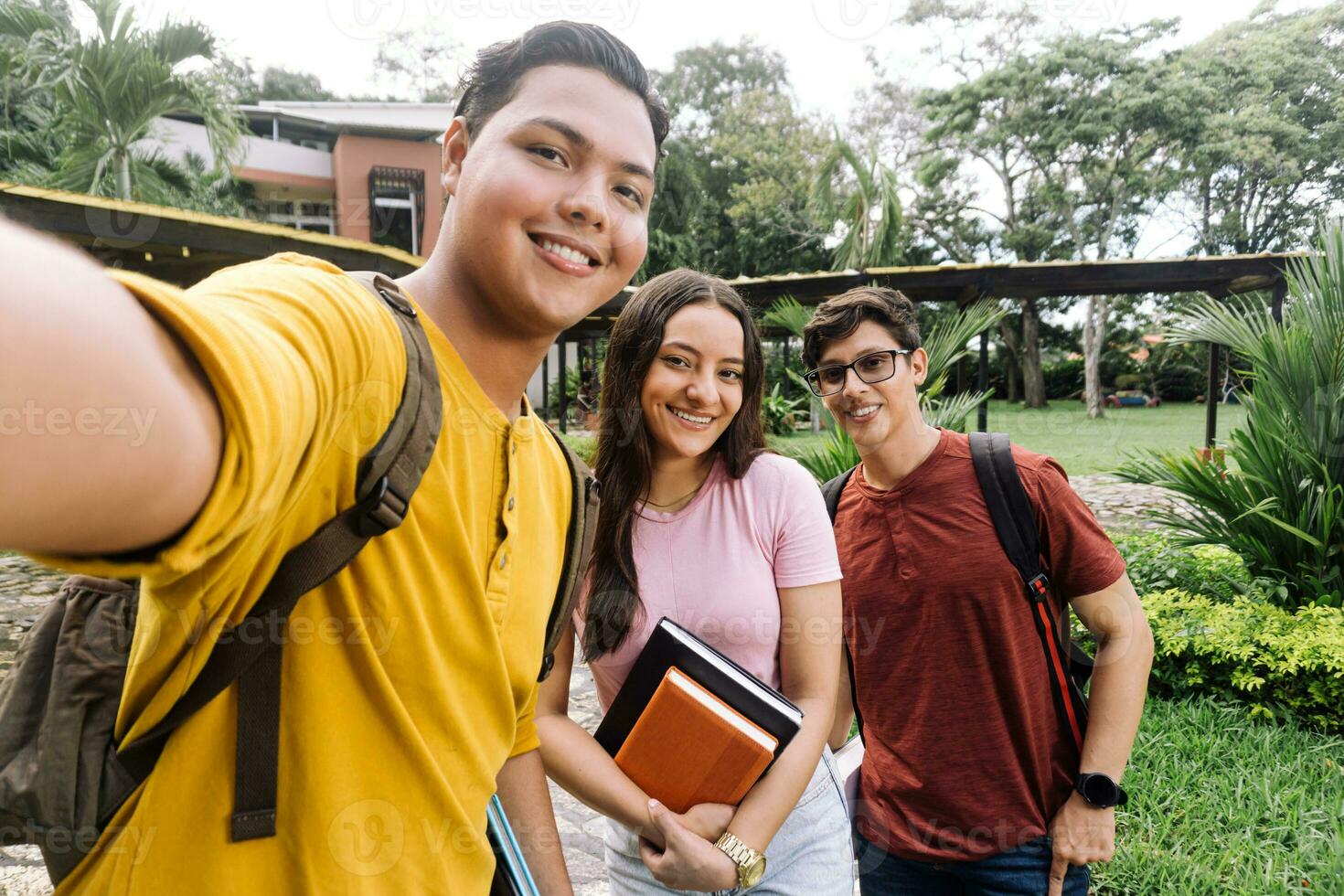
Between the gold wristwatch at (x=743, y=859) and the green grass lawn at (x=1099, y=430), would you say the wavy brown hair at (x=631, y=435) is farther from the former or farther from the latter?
the green grass lawn at (x=1099, y=430)

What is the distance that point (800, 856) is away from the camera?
1725 millimetres

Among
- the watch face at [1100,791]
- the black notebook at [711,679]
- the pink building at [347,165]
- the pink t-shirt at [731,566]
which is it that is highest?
the pink building at [347,165]

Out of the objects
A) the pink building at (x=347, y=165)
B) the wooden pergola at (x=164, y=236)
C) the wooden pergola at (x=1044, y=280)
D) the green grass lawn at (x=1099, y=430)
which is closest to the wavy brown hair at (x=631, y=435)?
the wooden pergola at (x=164, y=236)

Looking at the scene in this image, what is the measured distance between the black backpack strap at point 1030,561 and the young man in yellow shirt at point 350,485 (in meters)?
1.17

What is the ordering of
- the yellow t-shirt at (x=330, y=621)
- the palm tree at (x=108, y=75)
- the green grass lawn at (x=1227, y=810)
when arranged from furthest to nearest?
1. the palm tree at (x=108, y=75)
2. the green grass lawn at (x=1227, y=810)
3. the yellow t-shirt at (x=330, y=621)

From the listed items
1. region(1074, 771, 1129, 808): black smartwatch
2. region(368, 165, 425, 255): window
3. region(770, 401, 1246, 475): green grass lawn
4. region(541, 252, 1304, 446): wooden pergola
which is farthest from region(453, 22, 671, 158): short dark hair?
region(368, 165, 425, 255): window

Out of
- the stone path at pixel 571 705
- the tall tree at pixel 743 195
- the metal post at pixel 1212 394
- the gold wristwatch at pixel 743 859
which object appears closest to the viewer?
the gold wristwatch at pixel 743 859

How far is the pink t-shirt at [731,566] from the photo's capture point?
1776 mm

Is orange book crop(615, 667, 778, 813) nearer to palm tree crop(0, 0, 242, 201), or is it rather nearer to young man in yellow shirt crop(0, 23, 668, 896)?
young man in yellow shirt crop(0, 23, 668, 896)

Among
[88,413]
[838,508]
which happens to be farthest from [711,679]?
[88,413]

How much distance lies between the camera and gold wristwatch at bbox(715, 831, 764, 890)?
5.15 feet

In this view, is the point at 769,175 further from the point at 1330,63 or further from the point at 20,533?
the point at 20,533

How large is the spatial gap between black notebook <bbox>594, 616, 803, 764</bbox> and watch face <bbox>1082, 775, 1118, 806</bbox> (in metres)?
0.74

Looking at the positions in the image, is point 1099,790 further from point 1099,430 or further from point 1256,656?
point 1099,430
